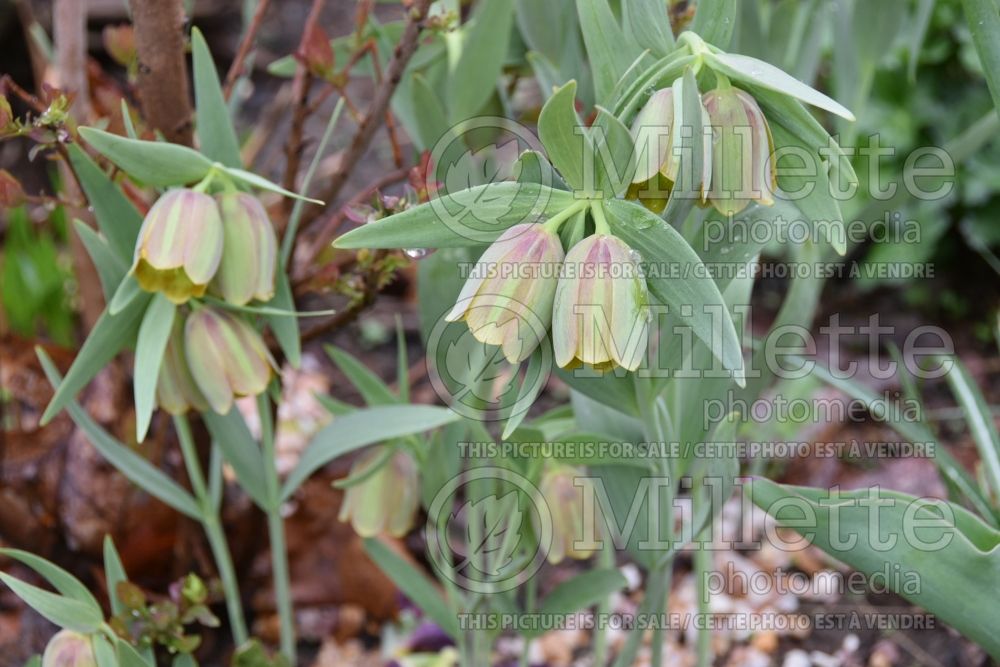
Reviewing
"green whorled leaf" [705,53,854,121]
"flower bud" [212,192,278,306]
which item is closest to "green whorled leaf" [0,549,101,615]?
"flower bud" [212,192,278,306]

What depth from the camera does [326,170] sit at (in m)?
1.84

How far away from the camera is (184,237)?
671mm

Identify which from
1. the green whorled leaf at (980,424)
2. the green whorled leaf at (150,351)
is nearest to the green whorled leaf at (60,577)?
the green whorled leaf at (150,351)

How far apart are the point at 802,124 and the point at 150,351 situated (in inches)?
17.8

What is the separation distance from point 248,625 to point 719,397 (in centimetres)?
74

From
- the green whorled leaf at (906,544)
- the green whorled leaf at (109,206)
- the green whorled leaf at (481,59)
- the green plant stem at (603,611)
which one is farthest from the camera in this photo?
the green plant stem at (603,611)

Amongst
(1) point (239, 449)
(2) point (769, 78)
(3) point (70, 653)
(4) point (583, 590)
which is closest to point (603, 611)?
(4) point (583, 590)

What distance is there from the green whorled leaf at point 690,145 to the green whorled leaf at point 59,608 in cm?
46

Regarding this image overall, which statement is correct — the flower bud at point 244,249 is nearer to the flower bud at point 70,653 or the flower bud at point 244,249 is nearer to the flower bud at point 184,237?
the flower bud at point 184,237

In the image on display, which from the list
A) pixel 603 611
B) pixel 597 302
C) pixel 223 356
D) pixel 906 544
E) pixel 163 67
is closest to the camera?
pixel 597 302

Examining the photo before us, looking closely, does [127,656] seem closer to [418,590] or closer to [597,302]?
[418,590]

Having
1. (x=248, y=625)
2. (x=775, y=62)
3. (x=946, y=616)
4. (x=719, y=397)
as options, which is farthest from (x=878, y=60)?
(x=248, y=625)

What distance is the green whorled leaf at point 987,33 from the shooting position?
2.07ft

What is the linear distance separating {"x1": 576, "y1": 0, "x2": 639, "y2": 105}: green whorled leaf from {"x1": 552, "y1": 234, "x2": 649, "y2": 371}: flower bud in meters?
0.14
